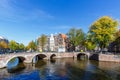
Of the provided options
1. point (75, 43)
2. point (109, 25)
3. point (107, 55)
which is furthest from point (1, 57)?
point (75, 43)

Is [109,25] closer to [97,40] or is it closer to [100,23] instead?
[100,23]

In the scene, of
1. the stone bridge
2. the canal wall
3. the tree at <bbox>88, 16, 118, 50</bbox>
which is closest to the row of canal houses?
the stone bridge

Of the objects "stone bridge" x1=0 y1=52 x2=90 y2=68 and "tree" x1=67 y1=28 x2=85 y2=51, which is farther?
"tree" x1=67 y1=28 x2=85 y2=51

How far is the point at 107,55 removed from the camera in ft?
198

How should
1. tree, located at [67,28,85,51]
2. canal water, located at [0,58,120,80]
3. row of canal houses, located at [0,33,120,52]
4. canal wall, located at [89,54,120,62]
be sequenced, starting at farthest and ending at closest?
row of canal houses, located at [0,33,120,52] → tree, located at [67,28,85,51] → canal wall, located at [89,54,120,62] → canal water, located at [0,58,120,80]

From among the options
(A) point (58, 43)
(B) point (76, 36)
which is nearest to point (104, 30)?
(B) point (76, 36)

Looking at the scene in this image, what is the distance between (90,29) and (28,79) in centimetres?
4673

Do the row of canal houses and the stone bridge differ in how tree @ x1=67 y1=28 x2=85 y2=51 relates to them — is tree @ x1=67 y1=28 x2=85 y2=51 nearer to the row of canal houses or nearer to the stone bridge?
the row of canal houses

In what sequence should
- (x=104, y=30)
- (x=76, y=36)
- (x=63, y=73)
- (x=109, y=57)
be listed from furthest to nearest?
(x=76, y=36)
(x=104, y=30)
(x=109, y=57)
(x=63, y=73)

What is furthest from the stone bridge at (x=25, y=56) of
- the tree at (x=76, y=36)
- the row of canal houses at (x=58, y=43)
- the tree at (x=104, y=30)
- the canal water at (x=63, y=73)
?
the tree at (x=104, y=30)

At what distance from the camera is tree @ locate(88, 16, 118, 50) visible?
63541 millimetres

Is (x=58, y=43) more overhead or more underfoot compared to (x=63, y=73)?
more overhead

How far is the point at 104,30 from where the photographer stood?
2504 inches

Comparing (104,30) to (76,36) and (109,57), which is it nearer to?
(109,57)
